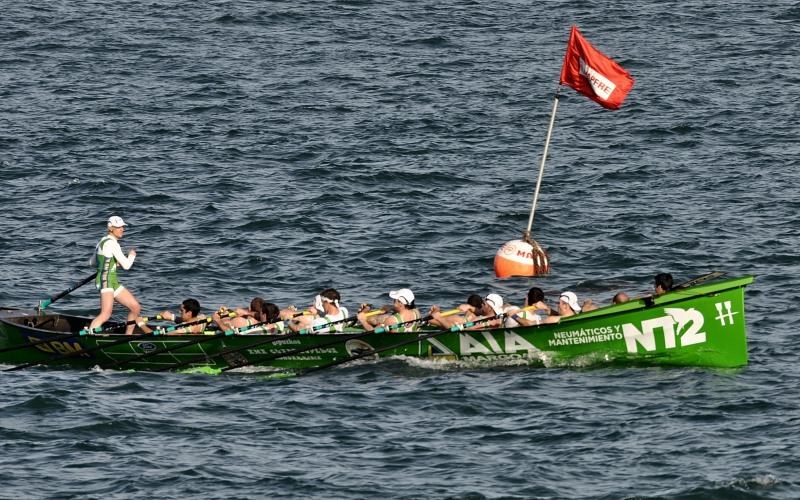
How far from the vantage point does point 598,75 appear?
3366 cm

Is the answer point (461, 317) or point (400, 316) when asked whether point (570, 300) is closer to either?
point (461, 317)

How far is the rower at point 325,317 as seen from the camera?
28.6 meters

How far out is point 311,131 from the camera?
1882 inches

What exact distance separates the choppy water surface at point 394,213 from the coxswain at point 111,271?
3.95 feet

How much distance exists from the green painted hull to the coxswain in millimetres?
465

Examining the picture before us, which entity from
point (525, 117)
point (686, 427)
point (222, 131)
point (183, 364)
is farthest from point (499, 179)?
point (686, 427)

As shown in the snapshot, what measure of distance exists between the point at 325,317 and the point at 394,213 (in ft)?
36.2

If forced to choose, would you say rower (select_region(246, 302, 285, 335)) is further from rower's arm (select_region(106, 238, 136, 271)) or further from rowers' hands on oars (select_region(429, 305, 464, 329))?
rowers' hands on oars (select_region(429, 305, 464, 329))

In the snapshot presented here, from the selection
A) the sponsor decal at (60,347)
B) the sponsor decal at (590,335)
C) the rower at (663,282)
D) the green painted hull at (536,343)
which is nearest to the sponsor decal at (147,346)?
the green painted hull at (536,343)

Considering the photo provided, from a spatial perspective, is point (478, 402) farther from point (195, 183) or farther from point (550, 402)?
point (195, 183)

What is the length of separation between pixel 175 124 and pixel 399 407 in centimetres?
2511

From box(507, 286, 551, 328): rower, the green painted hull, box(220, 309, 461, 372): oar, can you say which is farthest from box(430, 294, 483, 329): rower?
box(507, 286, 551, 328): rower

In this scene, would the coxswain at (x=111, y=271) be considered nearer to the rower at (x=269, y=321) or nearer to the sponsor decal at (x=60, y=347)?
the sponsor decal at (x=60, y=347)

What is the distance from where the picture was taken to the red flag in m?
33.5
